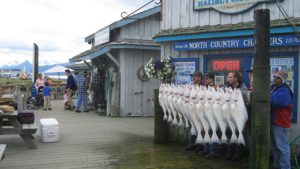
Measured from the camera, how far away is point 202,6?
9.48 metres

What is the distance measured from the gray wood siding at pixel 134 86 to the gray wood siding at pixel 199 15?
5476mm

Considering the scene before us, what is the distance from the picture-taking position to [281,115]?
22.7 feet

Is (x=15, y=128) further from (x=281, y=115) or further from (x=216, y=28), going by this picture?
(x=281, y=115)

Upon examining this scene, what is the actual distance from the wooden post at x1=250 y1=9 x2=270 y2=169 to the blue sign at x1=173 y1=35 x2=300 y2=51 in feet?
6.32

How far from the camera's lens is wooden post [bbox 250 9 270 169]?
238 inches

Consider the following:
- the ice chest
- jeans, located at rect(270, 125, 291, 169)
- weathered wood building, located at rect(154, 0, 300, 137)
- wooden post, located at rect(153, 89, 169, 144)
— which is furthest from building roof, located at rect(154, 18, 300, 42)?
the ice chest

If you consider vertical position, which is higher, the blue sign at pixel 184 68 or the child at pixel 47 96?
the blue sign at pixel 184 68

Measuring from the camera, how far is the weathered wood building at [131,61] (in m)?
15.6

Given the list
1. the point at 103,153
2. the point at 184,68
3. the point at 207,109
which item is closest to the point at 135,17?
the point at 184,68

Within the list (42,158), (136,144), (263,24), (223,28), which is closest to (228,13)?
(223,28)

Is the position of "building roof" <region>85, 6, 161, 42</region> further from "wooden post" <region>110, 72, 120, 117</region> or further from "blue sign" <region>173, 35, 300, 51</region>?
"blue sign" <region>173, 35, 300, 51</region>

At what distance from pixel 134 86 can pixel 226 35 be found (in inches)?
297

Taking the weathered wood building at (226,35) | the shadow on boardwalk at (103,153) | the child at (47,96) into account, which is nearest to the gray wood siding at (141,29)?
the child at (47,96)

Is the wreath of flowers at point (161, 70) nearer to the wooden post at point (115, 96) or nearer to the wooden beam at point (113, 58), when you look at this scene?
the wooden beam at point (113, 58)
